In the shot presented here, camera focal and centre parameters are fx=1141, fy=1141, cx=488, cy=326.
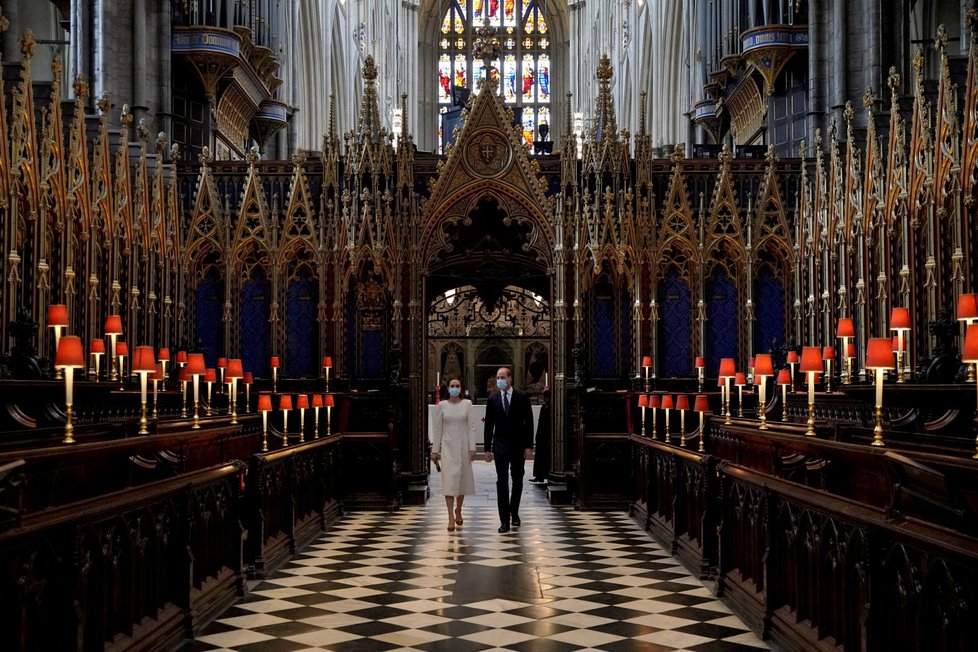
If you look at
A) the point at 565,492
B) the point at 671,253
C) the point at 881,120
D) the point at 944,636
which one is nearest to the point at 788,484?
the point at 944,636

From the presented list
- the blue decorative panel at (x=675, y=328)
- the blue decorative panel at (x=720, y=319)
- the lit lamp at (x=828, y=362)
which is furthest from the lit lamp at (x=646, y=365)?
the lit lamp at (x=828, y=362)

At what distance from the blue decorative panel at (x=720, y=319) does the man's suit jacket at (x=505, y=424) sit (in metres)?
5.86

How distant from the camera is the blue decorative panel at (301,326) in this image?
61.2 ft

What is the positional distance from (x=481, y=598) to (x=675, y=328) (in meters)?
10.1

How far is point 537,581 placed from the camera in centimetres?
980

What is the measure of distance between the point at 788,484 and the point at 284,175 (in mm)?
13044

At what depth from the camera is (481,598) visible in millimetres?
8984

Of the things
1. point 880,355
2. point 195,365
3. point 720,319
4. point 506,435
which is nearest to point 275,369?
point 506,435

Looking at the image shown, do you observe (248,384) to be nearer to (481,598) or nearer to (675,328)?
(675,328)

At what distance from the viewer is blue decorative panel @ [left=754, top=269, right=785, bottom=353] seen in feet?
60.0

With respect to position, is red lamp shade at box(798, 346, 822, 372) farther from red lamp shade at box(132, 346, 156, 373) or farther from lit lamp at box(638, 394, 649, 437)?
lit lamp at box(638, 394, 649, 437)

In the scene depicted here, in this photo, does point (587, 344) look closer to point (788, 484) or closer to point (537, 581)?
point (537, 581)

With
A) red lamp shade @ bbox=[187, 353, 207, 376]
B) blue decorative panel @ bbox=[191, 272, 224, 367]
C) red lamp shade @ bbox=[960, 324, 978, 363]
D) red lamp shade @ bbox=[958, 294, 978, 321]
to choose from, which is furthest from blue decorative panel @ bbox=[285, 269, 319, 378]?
red lamp shade @ bbox=[960, 324, 978, 363]

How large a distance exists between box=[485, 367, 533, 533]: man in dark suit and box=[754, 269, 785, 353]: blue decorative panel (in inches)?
246
